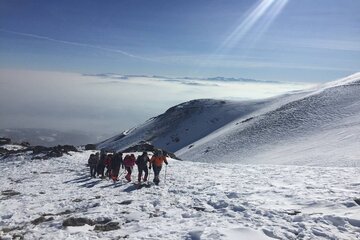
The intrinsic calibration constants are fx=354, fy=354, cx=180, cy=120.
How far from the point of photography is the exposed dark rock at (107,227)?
41.3 feet

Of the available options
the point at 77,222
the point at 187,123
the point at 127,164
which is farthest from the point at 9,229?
the point at 187,123

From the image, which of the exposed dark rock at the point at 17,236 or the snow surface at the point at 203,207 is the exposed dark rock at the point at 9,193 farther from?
the exposed dark rock at the point at 17,236

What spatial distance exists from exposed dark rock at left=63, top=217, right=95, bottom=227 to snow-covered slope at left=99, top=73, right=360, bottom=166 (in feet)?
80.8

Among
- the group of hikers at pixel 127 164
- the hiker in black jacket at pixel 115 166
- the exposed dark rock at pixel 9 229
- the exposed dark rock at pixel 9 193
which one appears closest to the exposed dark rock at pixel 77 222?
the exposed dark rock at pixel 9 229

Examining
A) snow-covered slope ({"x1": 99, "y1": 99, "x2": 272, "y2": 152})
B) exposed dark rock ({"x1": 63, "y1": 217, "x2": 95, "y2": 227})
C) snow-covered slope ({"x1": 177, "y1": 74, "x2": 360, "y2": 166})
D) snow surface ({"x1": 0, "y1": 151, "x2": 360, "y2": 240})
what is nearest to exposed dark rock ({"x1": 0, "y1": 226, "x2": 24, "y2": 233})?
snow surface ({"x1": 0, "y1": 151, "x2": 360, "y2": 240})

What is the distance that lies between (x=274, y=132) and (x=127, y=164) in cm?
4680

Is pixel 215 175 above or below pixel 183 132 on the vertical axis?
below

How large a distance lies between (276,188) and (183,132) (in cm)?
8400

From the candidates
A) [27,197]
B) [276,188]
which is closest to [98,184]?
[27,197]

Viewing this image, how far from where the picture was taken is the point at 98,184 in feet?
76.6

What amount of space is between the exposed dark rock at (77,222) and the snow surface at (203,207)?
0.92 ft

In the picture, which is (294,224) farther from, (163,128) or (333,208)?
(163,128)

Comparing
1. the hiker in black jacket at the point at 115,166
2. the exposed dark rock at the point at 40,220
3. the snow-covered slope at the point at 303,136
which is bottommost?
the exposed dark rock at the point at 40,220

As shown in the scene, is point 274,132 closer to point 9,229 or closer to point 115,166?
point 115,166
